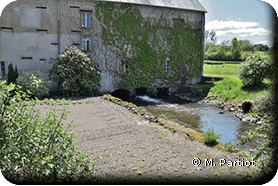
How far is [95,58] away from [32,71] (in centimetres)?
437

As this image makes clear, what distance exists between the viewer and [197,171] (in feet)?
16.5

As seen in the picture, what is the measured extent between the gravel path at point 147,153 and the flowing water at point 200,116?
3.03 metres

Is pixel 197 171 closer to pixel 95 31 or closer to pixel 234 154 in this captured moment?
pixel 234 154

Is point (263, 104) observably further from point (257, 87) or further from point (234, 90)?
point (234, 90)

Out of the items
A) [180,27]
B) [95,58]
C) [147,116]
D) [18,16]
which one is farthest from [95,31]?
[147,116]

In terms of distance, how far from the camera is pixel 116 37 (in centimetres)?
1686

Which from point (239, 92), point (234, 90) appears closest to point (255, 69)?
point (239, 92)

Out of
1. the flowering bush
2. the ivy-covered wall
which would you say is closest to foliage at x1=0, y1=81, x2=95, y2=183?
the flowering bush

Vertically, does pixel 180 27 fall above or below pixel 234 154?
above

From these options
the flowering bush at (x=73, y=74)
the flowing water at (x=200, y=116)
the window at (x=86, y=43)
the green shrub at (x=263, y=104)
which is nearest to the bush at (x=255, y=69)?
the green shrub at (x=263, y=104)

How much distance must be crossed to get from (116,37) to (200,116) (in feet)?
28.1

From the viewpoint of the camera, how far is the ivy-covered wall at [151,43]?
655 inches

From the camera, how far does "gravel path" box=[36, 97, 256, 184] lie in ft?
16.0

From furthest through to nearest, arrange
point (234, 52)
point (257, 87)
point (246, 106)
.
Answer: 1. point (234, 52)
2. point (257, 87)
3. point (246, 106)
